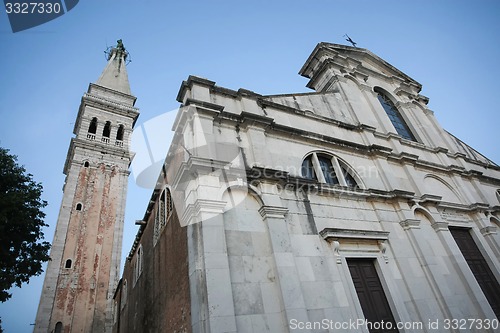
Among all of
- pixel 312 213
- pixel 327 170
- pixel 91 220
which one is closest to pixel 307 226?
pixel 312 213

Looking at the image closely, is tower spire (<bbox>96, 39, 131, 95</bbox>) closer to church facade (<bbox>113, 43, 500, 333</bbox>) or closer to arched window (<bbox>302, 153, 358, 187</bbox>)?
church facade (<bbox>113, 43, 500, 333</bbox>)

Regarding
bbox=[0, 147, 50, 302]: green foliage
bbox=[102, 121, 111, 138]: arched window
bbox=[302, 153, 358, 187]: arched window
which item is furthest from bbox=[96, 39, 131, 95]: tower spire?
bbox=[302, 153, 358, 187]: arched window

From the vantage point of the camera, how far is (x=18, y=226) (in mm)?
12469

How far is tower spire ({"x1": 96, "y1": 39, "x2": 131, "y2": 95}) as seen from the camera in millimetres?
30820

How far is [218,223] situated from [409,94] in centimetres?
1407

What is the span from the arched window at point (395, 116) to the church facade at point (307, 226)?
1.19 m

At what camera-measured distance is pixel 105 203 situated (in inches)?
915

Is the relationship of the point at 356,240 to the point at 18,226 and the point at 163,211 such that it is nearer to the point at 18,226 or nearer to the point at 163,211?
the point at 163,211

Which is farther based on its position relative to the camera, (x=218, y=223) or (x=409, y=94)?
(x=409, y=94)

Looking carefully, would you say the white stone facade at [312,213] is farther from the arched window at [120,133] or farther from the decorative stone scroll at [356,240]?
the arched window at [120,133]

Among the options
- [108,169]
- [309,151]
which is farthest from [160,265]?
[108,169]

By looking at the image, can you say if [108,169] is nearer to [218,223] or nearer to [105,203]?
[105,203]

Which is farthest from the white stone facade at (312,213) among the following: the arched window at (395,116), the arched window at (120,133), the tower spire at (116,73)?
the tower spire at (116,73)

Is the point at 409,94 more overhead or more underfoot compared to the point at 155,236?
more overhead
